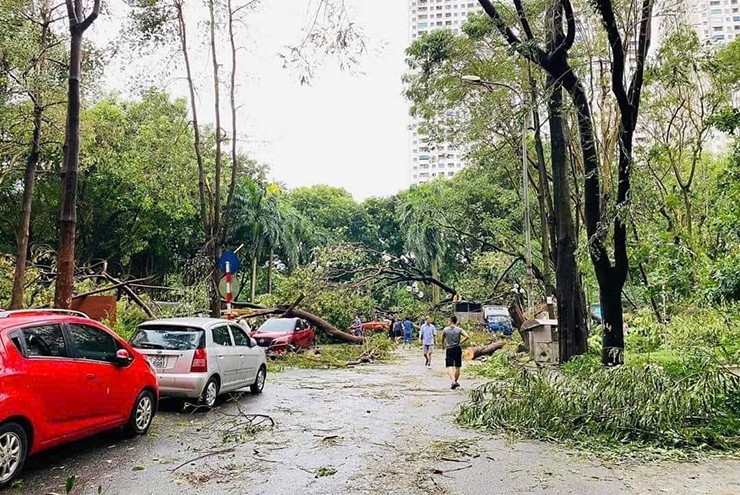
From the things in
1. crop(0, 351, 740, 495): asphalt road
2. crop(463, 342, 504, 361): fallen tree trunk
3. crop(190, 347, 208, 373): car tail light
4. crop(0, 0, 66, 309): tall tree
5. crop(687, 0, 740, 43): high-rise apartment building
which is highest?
crop(687, 0, 740, 43): high-rise apartment building

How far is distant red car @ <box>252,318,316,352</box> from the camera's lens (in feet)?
66.5

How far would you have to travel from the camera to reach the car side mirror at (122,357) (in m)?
7.60

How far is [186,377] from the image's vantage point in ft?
32.4

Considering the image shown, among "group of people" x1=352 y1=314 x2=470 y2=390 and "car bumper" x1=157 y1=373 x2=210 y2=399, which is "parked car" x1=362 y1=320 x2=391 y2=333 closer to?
"group of people" x1=352 y1=314 x2=470 y2=390

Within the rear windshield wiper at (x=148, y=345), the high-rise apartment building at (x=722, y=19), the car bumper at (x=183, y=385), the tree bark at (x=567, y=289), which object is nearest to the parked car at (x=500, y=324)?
the high-rise apartment building at (x=722, y=19)

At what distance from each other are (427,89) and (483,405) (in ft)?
48.8

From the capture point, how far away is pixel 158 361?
1002 centimetres

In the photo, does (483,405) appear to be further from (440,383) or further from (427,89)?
(427,89)

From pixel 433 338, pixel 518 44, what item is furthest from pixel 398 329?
pixel 518 44

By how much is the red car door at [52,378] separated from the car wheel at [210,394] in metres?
3.52

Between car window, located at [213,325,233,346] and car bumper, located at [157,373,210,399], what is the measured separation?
890 mm

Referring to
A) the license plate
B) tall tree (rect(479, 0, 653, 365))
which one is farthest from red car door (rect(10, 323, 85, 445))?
tall tree (rect(479, 0, 653, 365))

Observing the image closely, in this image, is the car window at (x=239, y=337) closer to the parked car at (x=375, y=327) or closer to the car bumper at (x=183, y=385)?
the car bumper at (x=183, y=385)

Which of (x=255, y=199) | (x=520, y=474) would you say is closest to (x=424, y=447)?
(x=520, y=474)
